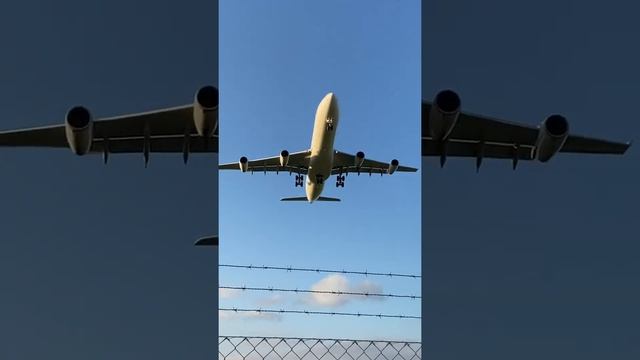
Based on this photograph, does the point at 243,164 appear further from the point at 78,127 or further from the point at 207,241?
the point at 78,127

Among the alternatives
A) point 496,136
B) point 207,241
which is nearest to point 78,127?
point 496,136

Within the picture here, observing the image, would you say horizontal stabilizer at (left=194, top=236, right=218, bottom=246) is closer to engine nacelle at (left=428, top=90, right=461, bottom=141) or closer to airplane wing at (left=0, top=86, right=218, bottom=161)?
airplane wing at (left=0, top=86, right=218, bottom=161)

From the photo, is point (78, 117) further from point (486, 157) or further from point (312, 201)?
point (486, 157)

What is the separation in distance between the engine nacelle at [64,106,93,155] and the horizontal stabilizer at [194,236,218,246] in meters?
3.69

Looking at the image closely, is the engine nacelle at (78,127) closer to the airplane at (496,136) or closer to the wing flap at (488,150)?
the airplane at (496,136)

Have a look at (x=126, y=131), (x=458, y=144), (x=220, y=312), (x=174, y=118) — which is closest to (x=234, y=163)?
(x=220, y=312)

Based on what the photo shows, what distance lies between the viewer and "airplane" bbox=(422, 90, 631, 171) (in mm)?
3561

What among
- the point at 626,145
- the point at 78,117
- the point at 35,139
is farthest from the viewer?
the point at 626,145

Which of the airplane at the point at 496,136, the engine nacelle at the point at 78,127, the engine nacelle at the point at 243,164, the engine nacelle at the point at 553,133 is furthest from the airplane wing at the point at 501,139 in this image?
the engine nacelle at the point at 243,164

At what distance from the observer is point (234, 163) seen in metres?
1.19

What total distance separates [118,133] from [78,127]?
29 centimetres

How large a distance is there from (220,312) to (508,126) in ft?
15.7

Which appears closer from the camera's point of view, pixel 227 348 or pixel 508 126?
pixel 227 348

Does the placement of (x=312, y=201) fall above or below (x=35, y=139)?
below
